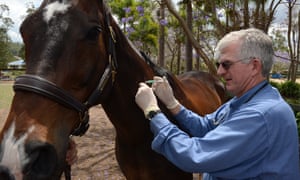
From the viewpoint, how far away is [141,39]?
19.5 meters

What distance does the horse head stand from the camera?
128cm

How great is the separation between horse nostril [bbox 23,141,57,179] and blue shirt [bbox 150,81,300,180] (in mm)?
506

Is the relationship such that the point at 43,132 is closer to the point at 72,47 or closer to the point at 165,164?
the point at 72,47

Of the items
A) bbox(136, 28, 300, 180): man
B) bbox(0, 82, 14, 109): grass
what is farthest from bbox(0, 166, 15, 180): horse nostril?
bbox(0, 82, 14, 109): grass

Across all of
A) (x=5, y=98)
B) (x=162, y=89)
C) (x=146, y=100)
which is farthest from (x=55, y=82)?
(x=5, y=98)

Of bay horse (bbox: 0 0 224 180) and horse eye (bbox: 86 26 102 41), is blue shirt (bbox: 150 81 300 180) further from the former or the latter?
horse eye (bbox: 86 26 102 41)

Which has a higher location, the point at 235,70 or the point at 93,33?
the point at 93,33

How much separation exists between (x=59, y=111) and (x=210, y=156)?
29.6 inches

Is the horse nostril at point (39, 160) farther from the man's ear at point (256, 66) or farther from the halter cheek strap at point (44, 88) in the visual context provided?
the man's ear at point (256, 66)

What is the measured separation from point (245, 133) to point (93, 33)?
0.92 metres

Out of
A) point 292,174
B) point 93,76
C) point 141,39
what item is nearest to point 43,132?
point 93,76

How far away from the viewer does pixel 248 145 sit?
4.47ft

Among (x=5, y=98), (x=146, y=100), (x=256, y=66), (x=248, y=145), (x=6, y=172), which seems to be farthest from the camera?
(x=5, y=98)

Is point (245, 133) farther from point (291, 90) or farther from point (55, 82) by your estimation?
point (291, 90)
